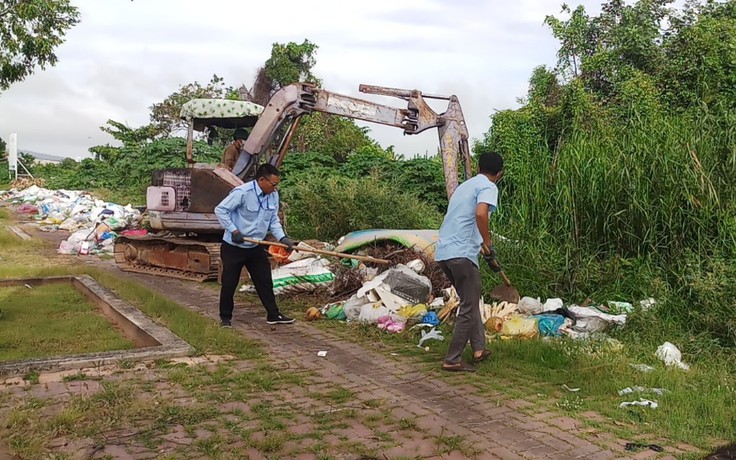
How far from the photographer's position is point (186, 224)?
10.5 m

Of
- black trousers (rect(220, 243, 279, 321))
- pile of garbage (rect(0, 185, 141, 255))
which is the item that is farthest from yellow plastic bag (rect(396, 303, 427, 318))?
pile of garbage (rect(0, 185, 141, 255))

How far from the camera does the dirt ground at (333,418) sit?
379 centimetres

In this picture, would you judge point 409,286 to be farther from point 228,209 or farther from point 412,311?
point 228,209

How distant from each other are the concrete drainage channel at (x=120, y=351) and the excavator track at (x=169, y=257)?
1670mm

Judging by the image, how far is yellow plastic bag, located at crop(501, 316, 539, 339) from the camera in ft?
21.1

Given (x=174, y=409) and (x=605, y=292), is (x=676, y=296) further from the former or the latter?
(x=174, y=409)

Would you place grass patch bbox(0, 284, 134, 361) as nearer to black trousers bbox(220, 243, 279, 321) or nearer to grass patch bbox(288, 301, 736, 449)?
black trousers bbox(220, 243, 279, 321)

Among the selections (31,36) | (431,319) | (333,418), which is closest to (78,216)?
(31,36)

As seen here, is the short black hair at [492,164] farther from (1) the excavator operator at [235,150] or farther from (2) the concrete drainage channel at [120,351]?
(1) the excavator operator at [235,150]

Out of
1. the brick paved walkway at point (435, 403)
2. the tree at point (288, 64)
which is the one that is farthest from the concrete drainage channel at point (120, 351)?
the tree at point (288, 64)

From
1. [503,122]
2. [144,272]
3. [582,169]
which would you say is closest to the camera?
[582,169]

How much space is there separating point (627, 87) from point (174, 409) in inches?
542

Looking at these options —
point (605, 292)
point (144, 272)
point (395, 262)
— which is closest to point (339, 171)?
point (144, 272)

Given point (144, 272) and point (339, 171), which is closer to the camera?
point (144, 272)
